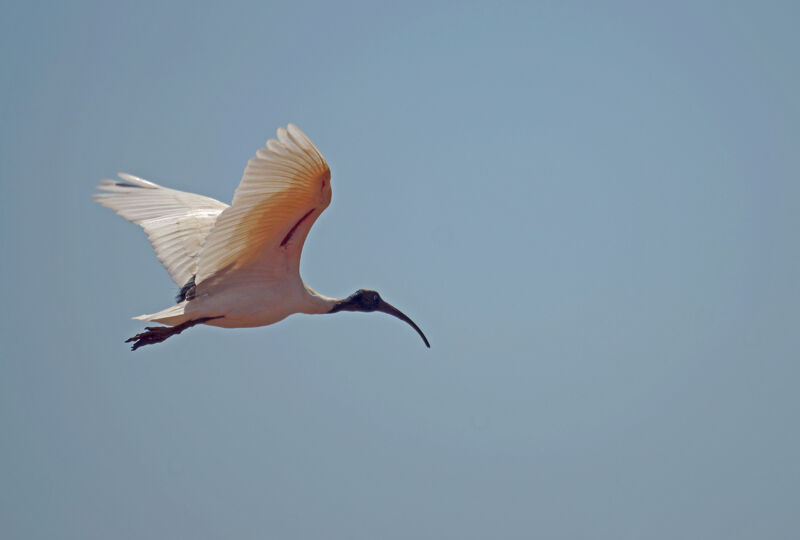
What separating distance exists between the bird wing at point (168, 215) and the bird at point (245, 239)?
15 mm

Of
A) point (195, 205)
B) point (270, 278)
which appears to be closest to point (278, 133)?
point (270, 278)

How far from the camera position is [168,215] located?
15.1 m

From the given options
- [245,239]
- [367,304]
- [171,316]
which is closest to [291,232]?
[245,239]

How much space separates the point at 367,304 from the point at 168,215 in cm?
325

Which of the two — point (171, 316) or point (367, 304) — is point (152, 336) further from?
point (367, 304)

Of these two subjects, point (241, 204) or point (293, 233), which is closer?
point (241, 204)

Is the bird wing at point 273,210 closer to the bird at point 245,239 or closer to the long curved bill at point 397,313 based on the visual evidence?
the bird at point 245,239

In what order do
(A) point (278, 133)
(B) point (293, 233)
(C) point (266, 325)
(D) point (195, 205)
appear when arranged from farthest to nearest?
(D) point (195, 205) → (C) point (266, 325) → (B) point (293, 233) → (A) point (278, 133)

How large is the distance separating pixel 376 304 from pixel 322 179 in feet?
14.8

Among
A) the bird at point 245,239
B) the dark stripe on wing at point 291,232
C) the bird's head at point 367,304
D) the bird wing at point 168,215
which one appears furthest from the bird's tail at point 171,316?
the bird's head at point 367,304

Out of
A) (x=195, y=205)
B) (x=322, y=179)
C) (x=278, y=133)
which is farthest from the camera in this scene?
(x=195, y=205)

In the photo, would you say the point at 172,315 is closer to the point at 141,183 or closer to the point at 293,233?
the point at 293,233

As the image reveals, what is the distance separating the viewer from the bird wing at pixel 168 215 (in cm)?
1429

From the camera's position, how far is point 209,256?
12727mm
